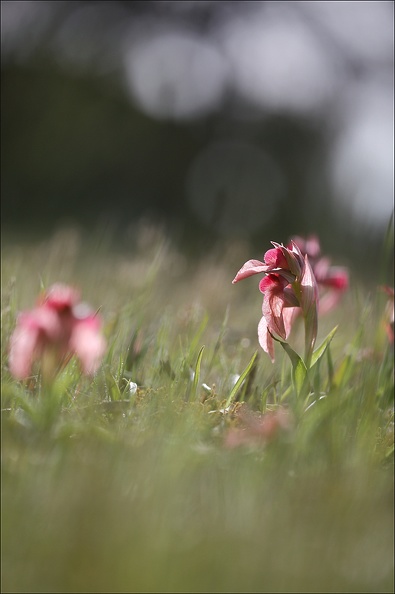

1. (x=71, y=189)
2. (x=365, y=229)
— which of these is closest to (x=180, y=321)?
(x=365, y=229)

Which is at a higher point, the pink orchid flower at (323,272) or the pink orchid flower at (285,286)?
the pink orchid flower at (285,286)

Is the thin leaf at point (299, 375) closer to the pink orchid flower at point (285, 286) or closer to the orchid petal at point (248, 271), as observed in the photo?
the pink orchid flower at point (285, 286)

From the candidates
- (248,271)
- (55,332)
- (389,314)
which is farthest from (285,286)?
(55,332)

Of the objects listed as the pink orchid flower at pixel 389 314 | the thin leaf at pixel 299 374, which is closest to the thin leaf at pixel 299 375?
the thin leaf at pixel 299 374

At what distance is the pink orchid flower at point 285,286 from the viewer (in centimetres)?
166

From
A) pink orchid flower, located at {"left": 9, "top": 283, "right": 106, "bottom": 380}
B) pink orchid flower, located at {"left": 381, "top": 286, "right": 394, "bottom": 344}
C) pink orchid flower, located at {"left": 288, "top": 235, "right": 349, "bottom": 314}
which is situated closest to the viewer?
pink orchid flower, located at {"left": 9, "top": 283, "right": 106, "bottom": 380}

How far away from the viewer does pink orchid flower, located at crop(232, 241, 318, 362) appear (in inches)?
65.4

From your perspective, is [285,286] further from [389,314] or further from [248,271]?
[389,314]

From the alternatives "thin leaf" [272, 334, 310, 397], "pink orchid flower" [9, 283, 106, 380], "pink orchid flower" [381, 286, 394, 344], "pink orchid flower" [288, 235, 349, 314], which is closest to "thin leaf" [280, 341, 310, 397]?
"thin leaf" [272, 334, 310, 397]

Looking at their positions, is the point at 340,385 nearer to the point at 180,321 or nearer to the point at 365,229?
the point at 180,321

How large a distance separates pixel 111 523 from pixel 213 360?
1013 mm

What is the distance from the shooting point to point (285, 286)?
170 cm


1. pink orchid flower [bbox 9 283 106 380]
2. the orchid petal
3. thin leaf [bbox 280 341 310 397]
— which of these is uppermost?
the orchid petal

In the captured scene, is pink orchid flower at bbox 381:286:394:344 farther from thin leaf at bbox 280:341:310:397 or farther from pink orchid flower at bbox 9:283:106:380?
pink orchid flower at bbox 9:283:106:380
